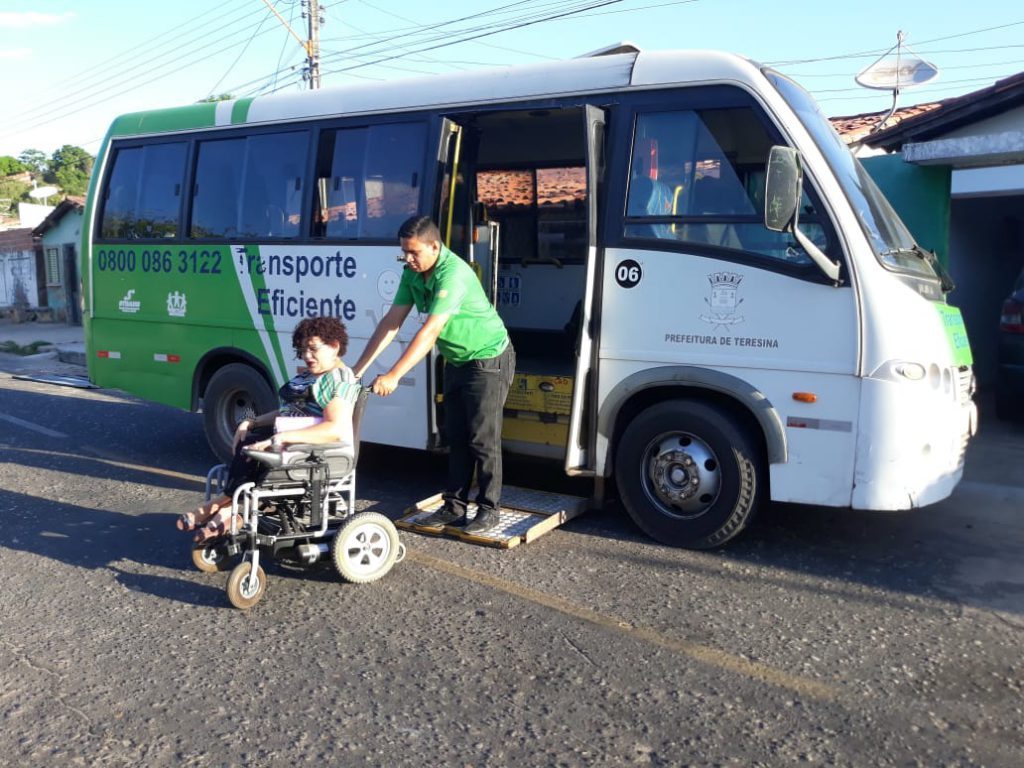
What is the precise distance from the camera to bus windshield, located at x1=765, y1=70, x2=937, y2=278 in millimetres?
5188

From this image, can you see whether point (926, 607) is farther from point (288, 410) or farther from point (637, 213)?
point (288, 410)

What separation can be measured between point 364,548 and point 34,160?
7656 centimetres

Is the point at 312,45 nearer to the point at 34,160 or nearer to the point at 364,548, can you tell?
the point at 364,548

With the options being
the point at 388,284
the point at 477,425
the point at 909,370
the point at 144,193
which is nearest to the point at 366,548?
Answer: the point at 477,425

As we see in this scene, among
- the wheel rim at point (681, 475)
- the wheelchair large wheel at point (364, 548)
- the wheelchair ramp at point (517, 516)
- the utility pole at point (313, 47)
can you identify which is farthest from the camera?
the utility pole at point (313, 47)

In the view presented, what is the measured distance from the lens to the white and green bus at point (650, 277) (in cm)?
507

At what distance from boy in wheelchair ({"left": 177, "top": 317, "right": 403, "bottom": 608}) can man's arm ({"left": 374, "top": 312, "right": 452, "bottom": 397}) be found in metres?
0.28

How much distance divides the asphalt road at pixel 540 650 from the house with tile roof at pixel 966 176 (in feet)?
14.1

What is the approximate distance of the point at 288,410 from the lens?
521cm

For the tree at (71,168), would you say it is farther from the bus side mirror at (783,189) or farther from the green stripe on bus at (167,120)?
the bus side mirror at (783,189)

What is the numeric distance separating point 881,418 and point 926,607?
0.98 meters

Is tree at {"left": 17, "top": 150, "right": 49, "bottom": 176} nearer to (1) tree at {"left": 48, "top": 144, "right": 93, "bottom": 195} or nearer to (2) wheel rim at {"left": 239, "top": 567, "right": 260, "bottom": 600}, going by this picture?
(1) tree at {"left": 48, "top": 144, "right": 93, "bottom": 195}

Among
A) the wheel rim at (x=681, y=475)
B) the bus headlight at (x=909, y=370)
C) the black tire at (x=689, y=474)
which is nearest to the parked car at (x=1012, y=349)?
the bus headlight at (x=909, y=370)

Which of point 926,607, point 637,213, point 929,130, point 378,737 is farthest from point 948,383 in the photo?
point 929,130
